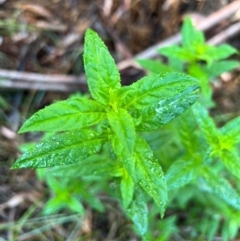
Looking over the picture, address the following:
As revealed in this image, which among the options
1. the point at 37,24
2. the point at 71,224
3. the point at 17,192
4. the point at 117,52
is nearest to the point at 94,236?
the point at 71,224

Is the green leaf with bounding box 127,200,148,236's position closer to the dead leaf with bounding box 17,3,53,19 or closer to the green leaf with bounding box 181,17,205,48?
the green leaf with bounding box 181,17,205,48

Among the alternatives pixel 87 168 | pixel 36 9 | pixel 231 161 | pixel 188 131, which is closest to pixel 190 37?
pixel 188 131

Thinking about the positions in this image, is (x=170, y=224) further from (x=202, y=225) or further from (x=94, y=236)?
(x=94, y=236)

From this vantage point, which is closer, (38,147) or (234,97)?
(38,147)

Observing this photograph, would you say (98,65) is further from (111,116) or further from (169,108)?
(169,108)

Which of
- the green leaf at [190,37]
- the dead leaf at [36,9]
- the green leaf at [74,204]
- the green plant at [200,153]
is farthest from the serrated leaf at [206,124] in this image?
the dead leaf at [36,9]

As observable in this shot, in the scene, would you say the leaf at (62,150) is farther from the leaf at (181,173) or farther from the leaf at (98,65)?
the leaf at (181,173)
